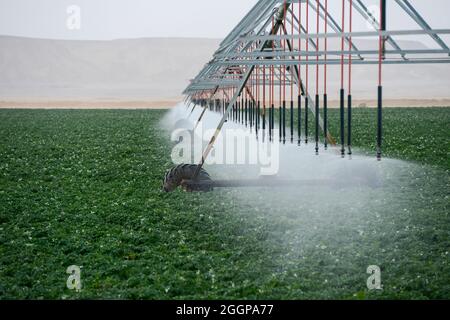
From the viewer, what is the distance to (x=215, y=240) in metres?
9.47

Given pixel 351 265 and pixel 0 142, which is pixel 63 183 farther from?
pixel 0 142

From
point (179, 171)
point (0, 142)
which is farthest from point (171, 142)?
point (179, 171)

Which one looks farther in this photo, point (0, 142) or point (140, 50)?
point (140, 50)

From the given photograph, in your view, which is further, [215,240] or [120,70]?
[120,70]

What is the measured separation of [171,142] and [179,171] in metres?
11.8

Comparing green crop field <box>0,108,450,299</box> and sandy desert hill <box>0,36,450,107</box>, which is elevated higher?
sandy desert hill <box>0,36,450,107</box>

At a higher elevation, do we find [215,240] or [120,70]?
[120,70]

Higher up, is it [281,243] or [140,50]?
[140,50]

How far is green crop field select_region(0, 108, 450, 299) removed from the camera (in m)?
7.41

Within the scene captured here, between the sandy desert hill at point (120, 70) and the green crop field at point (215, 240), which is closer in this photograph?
the green crop field at point (215, 240)

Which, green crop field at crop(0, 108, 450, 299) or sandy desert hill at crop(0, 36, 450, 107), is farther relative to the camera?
sandy desert hill at crop(0, 36, 450, 107)

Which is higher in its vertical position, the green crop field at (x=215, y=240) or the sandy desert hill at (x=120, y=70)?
the sandy desert hill at (x=120, y=70)

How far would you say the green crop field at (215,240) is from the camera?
24.3ft
